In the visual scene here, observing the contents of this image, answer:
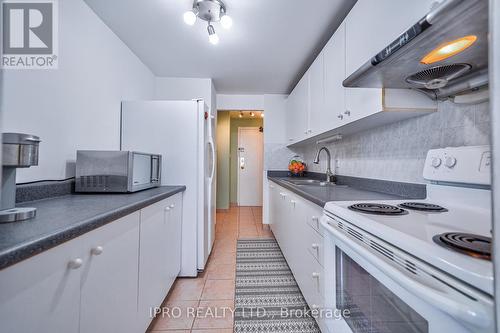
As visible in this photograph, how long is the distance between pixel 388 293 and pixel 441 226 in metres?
0.27

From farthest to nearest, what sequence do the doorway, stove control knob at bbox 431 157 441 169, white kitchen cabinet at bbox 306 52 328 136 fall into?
1. the doorway
2. white kitchen cabinet at bbox 306 52 328 136
3. stove control knob at bbox 431 157 441 169

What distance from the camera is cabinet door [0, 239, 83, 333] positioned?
0.49 meters

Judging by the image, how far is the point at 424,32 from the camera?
0.65 m

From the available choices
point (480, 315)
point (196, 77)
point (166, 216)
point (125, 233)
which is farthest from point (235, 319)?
point (196, 77)

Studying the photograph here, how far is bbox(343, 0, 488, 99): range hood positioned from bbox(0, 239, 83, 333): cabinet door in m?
1.25

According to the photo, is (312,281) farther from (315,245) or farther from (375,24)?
(375,24)

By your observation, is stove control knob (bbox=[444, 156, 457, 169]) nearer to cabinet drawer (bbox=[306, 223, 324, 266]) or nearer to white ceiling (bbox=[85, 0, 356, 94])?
cabinet drawer (bbox=[306, 223, 324, 266])

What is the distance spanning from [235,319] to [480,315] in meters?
1.46

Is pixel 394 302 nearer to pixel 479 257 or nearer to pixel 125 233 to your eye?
pixel 479 257

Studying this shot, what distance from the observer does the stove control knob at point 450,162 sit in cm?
94

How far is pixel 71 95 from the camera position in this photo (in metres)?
1.47

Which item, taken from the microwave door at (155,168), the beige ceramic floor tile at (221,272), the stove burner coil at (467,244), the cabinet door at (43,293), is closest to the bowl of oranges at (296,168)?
the beige ceramic floor tile at (221,272)

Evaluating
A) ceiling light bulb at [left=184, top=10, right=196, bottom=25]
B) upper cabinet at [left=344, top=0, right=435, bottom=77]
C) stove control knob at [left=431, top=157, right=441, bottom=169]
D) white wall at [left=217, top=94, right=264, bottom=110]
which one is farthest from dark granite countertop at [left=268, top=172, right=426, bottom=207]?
white wall at [left=217, top=94, right=264, bottom=110]

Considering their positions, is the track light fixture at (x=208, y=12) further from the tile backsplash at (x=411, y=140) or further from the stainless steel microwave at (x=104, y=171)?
the tile backsplash at (x=411, y=140)
